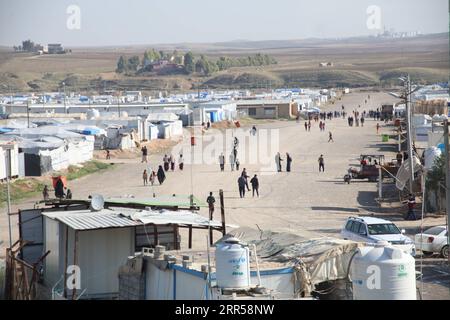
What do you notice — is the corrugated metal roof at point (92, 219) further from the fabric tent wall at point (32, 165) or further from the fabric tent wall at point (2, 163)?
the fabric tent wall at point (32, 165)

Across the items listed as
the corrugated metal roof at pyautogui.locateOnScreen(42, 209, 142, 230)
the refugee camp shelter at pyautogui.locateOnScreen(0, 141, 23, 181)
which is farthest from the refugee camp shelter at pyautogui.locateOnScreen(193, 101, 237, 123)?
the corrugated metal roof at pyautogui.locateOnScreen(42, 209, 142, 230)

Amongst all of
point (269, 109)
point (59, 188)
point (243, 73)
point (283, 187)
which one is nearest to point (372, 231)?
point (59, 188)

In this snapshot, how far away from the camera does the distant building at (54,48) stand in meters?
167

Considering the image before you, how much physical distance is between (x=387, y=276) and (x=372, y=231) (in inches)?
272

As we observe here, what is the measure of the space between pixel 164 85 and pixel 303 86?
19.3 metres

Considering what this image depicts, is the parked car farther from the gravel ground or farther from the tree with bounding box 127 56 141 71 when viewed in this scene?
the tree with bounding box 127 56 141 71

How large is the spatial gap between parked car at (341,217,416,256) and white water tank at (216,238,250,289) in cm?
639

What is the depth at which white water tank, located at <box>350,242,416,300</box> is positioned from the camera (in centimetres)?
831

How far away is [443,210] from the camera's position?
65.5ft

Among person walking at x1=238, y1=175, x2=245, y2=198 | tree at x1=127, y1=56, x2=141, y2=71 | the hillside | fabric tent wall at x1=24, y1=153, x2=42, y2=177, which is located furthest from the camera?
tree at x1=127, y1=56, x2=141, y2=71

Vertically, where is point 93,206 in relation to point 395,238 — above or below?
above

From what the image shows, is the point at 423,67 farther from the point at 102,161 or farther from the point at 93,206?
the point at 93,206

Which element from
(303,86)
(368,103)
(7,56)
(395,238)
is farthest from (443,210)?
(7,56)

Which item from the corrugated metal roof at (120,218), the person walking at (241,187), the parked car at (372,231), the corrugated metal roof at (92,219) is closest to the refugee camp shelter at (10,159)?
the person walking at (241,187)
